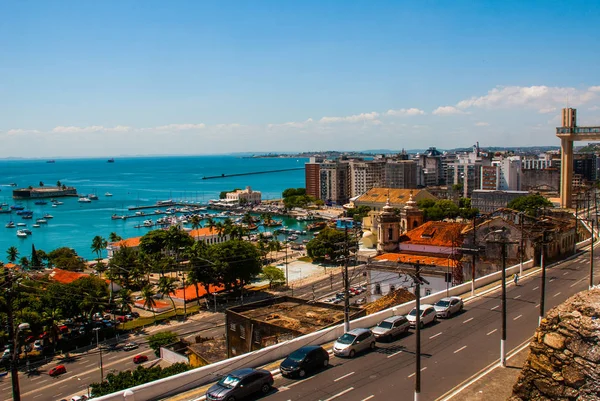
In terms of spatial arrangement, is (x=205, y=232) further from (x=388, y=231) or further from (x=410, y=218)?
(x=388, y=231)

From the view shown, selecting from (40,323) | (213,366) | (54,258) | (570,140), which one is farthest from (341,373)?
(570,140)

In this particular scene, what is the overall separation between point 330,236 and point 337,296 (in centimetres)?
2553

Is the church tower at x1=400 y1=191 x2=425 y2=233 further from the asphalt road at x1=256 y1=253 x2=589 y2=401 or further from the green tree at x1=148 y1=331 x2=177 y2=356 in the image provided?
the green tree at x1=148 y1=331 x2=177 y2=356

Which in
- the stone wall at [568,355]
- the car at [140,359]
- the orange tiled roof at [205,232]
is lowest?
the car at [140,359]

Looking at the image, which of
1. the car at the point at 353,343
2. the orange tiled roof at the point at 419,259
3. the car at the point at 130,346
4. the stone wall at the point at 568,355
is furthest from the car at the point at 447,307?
the car at the point at 130,346

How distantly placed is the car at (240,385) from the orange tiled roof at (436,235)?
28.0m

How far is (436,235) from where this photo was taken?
146 feet

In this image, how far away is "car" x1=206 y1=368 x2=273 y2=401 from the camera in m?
14.8

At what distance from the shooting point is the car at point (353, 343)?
62.1ft

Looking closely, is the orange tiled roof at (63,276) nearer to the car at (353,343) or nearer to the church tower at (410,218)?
the church tower at (410,218)


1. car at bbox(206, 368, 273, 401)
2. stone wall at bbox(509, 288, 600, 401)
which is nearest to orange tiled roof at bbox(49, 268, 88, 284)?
car at bbox(206, 368, 273, 401)

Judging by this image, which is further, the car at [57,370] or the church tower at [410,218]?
the church tower at [410,218]

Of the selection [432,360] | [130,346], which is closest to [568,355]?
[432,360]

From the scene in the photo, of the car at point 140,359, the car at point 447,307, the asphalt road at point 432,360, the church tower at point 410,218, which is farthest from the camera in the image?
the church tower at point 410,218
